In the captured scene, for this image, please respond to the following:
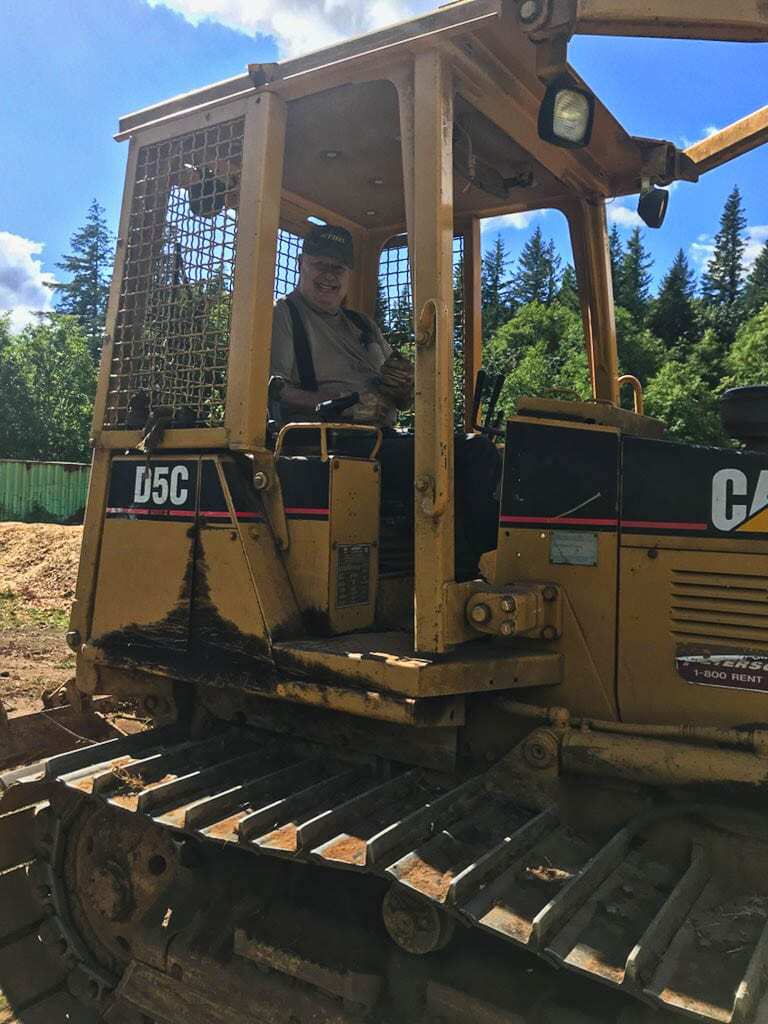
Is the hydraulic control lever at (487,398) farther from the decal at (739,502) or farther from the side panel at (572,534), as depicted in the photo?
the decal at (739,502)

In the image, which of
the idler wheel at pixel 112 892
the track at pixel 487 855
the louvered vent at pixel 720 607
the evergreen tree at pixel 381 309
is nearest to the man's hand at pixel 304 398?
the evergreen tree at pixel 381 309

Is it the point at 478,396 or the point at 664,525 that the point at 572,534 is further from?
the point at 478,396

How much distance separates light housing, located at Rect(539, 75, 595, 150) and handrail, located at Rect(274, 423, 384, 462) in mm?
1208

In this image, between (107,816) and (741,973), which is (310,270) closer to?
(107,816)

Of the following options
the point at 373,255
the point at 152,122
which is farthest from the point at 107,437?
the point at 373,255

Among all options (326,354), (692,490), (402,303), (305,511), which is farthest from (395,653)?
(402,303)

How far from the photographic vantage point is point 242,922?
9.79 feet

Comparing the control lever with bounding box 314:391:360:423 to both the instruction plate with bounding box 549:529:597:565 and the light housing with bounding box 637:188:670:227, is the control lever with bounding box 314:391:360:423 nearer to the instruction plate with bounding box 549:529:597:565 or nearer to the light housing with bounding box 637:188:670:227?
the instruction plate with bounding box 549:529:597:565

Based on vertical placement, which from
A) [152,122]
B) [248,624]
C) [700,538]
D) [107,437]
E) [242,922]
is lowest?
[242,922]

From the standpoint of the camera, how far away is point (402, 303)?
197 inches

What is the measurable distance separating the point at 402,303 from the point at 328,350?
115cm

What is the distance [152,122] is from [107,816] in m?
2.87

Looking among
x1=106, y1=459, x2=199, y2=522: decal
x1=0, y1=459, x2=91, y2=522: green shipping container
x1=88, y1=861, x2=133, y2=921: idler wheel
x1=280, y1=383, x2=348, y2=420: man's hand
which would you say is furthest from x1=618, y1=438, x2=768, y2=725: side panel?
x1=0, y1=459, x2=91, y2=522: green shipping container

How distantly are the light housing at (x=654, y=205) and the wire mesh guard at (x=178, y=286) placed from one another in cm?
204
